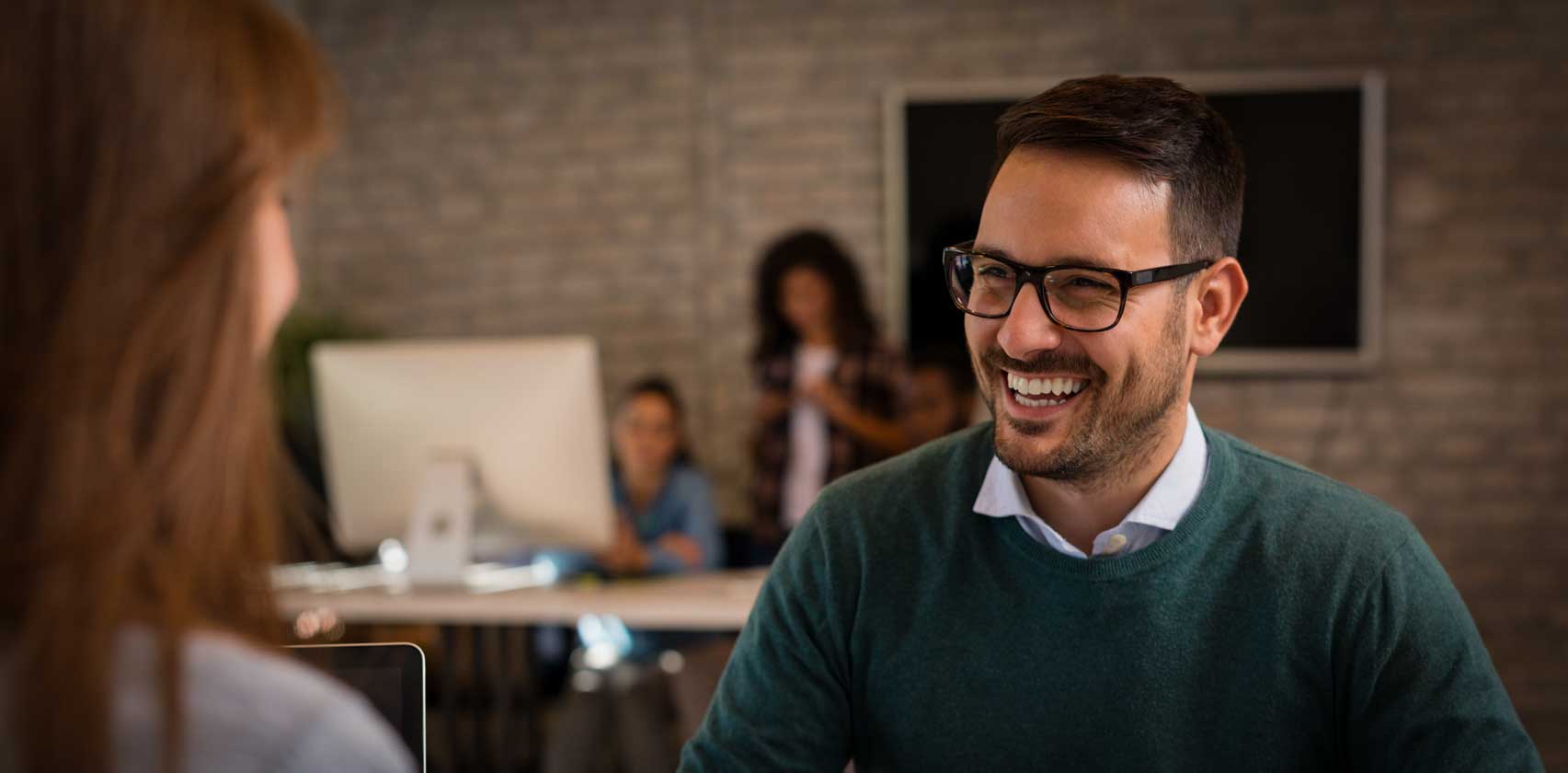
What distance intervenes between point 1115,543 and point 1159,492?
0.07 metres

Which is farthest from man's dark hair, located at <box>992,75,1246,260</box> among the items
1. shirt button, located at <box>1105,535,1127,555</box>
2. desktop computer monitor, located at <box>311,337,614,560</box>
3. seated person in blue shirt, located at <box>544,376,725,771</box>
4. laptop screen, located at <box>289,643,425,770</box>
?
seated person in blue shirt, located at <box>544,376,725,771</box>

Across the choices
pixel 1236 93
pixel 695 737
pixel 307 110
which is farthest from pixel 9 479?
pixel 1236 93

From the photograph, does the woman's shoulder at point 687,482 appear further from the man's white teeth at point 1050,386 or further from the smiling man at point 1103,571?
the man's white teeth at point 1050,386

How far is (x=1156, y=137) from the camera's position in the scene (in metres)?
1.17

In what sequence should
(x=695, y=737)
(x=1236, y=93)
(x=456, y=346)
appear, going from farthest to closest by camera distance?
(x=1236, y=93) < (x=456, y=346) < (x=695, y=737)

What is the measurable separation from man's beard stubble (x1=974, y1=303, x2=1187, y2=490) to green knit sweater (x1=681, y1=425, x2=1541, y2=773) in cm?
8

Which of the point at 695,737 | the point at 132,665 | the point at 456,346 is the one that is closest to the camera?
the point at 132,665

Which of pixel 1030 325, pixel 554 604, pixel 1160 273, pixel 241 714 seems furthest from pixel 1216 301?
pixel 554 604

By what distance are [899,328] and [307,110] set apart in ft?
11.4

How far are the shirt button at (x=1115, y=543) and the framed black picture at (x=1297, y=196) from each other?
2.76 m

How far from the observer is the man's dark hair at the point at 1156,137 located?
1165 millimetres

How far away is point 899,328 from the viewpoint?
4.03 metres

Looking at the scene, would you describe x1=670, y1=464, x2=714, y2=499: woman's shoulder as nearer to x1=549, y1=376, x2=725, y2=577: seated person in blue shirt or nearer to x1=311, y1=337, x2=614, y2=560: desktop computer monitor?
x1=549, y1=376, x2=725, y2=577: seated person in blue shirt

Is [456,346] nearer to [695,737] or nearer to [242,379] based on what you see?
[695,737]
